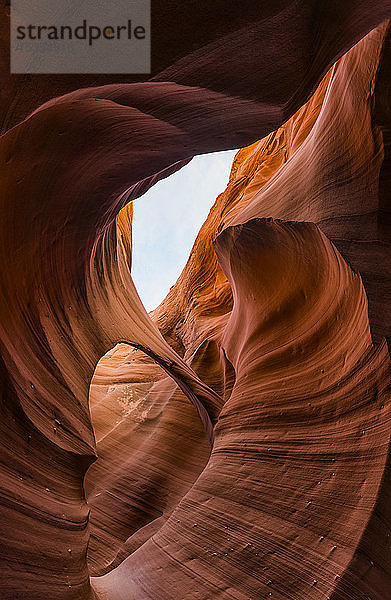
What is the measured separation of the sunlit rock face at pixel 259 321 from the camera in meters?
1.58

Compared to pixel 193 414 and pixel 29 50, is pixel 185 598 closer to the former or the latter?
pixel 29 50

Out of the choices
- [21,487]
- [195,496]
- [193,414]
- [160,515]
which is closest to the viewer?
[21,487]

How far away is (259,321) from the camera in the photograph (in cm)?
338

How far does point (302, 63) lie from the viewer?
1726 millimetres

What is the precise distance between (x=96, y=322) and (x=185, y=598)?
1.52 meters

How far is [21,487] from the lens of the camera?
1.59m

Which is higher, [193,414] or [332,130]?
[332,130]

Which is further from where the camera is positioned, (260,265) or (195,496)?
(260,265)

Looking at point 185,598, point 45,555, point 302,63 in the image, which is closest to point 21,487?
point 45,555

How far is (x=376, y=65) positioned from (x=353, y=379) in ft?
4.39

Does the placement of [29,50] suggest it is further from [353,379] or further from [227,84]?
[353,379]

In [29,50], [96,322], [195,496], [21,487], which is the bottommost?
[195,496]

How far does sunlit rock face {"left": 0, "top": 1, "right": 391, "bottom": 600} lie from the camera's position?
1.58 metres

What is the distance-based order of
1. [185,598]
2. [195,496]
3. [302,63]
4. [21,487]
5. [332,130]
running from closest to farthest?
[21,487]
[302,63]
[185,598]
[332,130]
[195,496]
